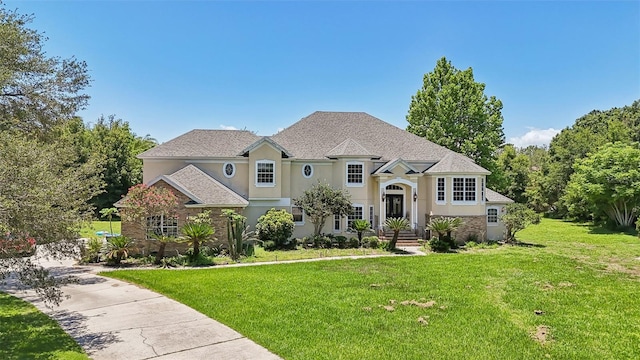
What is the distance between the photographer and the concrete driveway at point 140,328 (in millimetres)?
7984

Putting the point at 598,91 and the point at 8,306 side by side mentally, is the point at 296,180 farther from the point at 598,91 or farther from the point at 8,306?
the point at 598,91

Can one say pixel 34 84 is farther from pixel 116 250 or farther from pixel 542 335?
pixel 542 335

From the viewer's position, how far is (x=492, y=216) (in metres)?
27.5

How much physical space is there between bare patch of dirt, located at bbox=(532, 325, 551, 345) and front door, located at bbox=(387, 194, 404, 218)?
1845 cm

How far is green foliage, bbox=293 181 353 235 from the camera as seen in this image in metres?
24.0

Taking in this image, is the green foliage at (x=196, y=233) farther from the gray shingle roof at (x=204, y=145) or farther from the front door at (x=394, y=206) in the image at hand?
the front door at (x=394, y=206)

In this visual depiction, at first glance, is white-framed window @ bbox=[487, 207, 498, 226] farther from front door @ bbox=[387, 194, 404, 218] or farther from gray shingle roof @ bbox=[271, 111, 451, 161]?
front door @ bbox=[387, 194, 404, 218]

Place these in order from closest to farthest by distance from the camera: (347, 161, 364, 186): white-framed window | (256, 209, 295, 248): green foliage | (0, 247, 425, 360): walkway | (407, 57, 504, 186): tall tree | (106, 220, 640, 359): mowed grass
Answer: (0, 247, 425, 360): walkway, (106, 220, 640, 359): mowed grass, (256, 209, 295, 248): green foliage, (347, 161, 364, 186): white-framed window, (407, 57, 504, 186): tall tree

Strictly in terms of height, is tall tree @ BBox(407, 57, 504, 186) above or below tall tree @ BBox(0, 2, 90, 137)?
above

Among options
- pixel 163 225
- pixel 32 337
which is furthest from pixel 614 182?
pixel 32 337

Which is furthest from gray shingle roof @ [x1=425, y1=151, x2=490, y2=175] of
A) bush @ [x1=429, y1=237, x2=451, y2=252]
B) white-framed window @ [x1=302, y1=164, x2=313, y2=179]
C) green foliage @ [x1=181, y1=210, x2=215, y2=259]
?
green foliage @ [x1=181, y1=210, x2=215, y2=259]

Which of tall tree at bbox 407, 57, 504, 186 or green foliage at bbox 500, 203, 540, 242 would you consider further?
tall tree at bbox 407, 57, 504, 186

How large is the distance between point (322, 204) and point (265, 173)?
451 cm

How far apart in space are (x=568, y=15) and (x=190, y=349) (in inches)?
761
